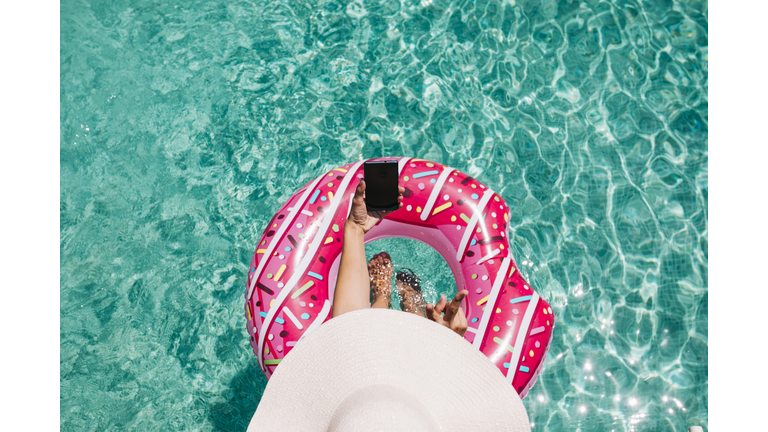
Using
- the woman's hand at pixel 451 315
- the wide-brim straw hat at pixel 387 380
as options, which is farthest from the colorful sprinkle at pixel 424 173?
the wide-brim straw hat at pixel 387 380

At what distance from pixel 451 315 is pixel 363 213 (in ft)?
2.45

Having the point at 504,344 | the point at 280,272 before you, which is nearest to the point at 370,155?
the point at 280,272

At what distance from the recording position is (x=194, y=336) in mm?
3080

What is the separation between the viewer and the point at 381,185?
2.40 metres

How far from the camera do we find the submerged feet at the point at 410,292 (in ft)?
9.93

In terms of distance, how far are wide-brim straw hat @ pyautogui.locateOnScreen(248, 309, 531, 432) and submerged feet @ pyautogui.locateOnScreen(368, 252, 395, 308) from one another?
133 centimetres

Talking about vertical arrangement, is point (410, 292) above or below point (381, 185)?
below

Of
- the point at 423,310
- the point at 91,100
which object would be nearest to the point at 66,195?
the point at 91,100

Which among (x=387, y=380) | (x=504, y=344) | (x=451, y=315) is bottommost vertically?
(x=504, y=344)

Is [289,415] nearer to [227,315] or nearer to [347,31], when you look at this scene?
[227,315]

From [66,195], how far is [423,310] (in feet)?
8.84


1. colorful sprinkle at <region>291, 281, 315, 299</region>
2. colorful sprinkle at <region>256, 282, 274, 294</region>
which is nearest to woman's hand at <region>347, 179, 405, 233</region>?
colorful sprinkle at <region>291, 281, 315, 299</region>

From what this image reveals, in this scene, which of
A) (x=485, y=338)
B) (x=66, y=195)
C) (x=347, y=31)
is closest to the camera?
(x=485, y=338)

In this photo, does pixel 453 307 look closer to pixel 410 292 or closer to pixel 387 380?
pixel 387 380
